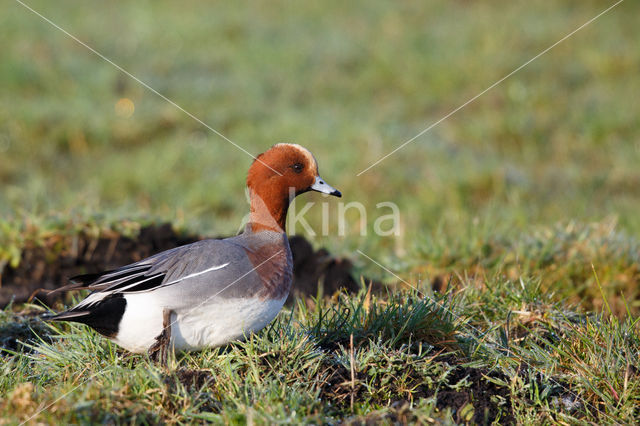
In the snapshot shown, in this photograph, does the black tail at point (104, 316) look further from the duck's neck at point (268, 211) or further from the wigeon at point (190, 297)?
the duck's neck at point (268, 211)

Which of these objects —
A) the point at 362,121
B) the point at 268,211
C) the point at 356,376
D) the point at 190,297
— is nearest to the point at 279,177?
the point at 268,211

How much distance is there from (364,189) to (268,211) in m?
3.80

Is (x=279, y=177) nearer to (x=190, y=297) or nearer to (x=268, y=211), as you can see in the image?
(x=268, y=211)

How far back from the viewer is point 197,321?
2783 mm

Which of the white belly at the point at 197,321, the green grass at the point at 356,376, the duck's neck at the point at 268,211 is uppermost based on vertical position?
the duck's neck at the point at 268,211

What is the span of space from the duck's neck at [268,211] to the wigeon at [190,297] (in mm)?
103

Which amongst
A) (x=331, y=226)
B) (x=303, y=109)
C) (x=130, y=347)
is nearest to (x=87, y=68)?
(x=303, y=109)

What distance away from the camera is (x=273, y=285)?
2857mm

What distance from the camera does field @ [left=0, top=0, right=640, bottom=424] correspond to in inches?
109

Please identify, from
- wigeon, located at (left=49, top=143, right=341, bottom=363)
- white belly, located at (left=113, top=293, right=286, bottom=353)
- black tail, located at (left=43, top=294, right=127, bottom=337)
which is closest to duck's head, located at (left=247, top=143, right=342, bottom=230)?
wigeon, located at (left=49, top=143, right=341, bottom=363)

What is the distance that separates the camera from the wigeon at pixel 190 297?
278cm

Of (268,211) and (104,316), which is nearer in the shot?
(104,316)

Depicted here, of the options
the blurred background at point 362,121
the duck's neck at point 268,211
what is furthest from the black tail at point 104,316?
the blurred background at point 362,121

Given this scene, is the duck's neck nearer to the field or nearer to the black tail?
the field
